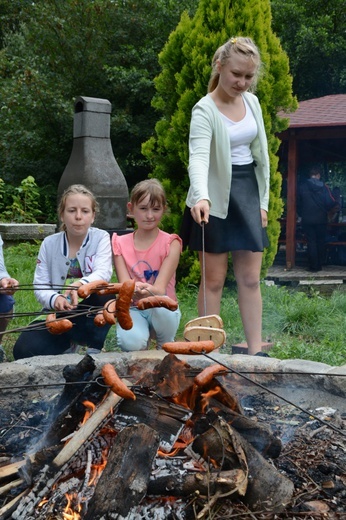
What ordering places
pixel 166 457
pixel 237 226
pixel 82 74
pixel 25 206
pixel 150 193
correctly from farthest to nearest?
pixel 82 74
pixel 25 206
pixel 237 226
pixel 150 193
pixel 166 457

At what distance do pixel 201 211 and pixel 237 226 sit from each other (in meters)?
0.51

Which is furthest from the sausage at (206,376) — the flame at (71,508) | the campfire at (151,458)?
the flame at (71,508)

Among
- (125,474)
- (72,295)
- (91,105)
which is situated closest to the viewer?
(125,474)

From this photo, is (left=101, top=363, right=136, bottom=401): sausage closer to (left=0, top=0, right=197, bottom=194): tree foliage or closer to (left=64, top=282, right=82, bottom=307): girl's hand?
(left=64, top=282, right=82, bottom=307): girl's hand

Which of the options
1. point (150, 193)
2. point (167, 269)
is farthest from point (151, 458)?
point (150, 193)

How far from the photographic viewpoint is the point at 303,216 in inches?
448

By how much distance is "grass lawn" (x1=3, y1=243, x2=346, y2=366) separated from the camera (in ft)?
15.4

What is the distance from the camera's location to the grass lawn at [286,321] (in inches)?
185

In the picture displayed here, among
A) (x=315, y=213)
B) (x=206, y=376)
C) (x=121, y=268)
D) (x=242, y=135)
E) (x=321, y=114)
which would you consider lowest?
(x=206, y=376)

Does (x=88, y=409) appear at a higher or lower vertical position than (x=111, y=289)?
lower

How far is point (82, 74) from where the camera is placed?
16672 millimetres

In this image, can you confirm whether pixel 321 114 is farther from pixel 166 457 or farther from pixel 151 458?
pixel 151 458

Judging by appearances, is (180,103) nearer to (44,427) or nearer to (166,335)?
(166,335)

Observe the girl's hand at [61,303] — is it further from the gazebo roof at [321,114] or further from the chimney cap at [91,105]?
the gazebo roof at [321,114]
